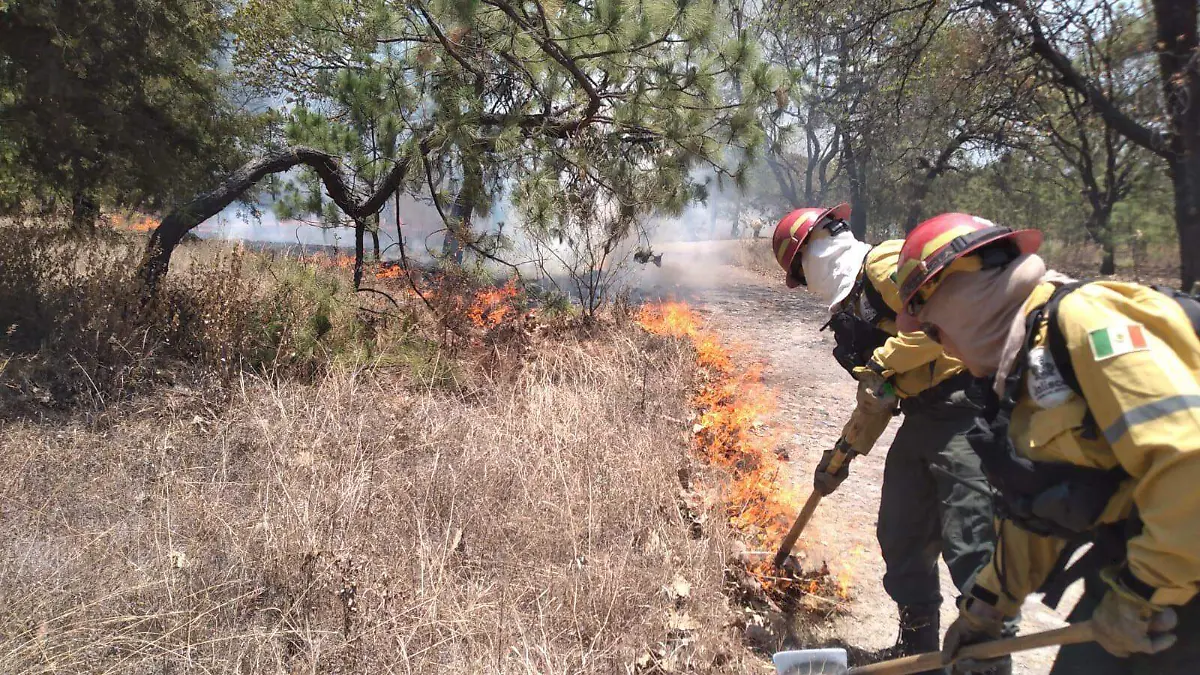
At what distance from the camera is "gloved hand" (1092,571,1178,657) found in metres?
→ 1.29

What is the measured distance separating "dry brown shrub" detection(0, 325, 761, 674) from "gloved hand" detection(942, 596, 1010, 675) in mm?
714

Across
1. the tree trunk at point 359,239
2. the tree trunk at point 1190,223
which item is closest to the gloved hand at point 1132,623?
the tree trunk at point 1190,223

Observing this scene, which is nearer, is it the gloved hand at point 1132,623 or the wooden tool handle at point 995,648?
the gloved hand at point 1132,623

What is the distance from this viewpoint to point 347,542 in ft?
8.71

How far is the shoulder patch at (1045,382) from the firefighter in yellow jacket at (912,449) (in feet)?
2.44

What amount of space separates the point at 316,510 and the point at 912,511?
2496 millimetres

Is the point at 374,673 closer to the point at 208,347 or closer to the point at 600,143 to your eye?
the point at 208,347

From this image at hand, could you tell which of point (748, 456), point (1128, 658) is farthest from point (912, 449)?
point (748, 456)

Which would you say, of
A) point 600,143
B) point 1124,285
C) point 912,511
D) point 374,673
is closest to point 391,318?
point 600,143

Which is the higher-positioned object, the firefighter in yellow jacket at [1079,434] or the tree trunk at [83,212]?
the tree trunk at [83,212]

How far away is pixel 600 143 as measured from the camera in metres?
6.07

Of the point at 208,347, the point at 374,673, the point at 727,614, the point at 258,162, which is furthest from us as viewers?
the point at 258,162

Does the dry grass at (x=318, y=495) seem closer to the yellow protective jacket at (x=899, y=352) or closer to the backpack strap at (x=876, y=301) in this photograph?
the yellow protective jacket at (x=899, y=352)

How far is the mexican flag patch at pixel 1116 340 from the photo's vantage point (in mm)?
1219
